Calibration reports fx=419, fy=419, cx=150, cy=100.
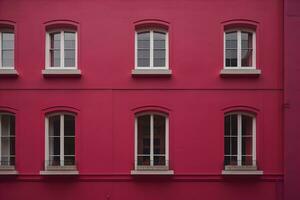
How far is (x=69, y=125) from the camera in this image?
45.6 ft

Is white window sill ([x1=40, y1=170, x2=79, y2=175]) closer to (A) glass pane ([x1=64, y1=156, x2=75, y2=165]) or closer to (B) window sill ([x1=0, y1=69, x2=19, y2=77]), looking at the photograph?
(A) glass pane ([x1=64, y1=156, x2=75, y2=165])

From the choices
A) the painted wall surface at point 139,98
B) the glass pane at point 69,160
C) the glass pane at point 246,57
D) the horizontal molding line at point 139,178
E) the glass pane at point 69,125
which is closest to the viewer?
the horizontal molding line at point 139,178

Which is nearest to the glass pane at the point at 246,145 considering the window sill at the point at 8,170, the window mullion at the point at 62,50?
the window mullion at the point at 62,50

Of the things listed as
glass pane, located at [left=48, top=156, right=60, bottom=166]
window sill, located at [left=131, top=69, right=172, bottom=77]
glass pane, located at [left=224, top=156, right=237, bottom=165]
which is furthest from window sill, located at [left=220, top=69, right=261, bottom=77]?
glass pane, located at [left=48, top=156, right=60, bottom=166]

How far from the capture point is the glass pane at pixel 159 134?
1380 cm

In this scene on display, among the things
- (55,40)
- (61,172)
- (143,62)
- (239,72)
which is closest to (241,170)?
(239,72)

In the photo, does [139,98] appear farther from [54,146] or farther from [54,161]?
[54,161]

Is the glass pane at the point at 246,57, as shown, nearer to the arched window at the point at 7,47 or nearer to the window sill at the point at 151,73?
the window sill at the point at 151,73

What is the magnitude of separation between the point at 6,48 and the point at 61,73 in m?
2.31

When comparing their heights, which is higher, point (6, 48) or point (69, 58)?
point (6, 48)

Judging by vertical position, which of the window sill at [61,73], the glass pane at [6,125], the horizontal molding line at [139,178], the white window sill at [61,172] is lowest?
the horizontal molding line at [139,178]

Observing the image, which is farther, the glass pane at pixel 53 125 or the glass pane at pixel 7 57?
the glass pane at pixel 7 57

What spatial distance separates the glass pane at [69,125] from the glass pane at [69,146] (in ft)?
0.55

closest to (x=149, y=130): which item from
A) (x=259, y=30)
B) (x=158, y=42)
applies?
(x=158, y=42)
